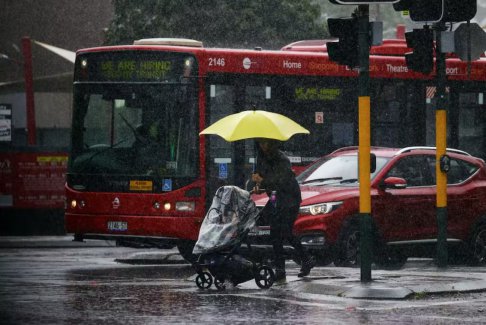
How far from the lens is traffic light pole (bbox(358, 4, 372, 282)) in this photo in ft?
48.3

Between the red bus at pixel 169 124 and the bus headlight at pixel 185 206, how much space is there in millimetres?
14

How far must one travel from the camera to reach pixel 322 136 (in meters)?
21.7

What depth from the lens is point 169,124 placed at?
19.9 metres

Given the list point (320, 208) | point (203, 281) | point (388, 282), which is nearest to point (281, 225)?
point (203, 281)

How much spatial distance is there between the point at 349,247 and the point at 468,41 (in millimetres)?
3188

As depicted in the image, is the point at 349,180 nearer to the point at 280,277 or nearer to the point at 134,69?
the point at 134,69

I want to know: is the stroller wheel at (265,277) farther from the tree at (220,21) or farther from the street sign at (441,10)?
the tree at (220,21)

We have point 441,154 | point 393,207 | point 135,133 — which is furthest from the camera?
point 135,133

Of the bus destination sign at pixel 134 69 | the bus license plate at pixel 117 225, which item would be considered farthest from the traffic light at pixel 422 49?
the bus license plate at pixel 117 225

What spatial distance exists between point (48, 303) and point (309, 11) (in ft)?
102

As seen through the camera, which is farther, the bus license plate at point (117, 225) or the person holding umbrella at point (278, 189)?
the bus license plate at point (117, 225)

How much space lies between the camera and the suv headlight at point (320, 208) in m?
18.5

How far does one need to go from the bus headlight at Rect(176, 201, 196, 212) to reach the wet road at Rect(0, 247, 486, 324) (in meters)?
1.82

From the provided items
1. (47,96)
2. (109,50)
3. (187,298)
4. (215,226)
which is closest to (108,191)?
(109,50)
